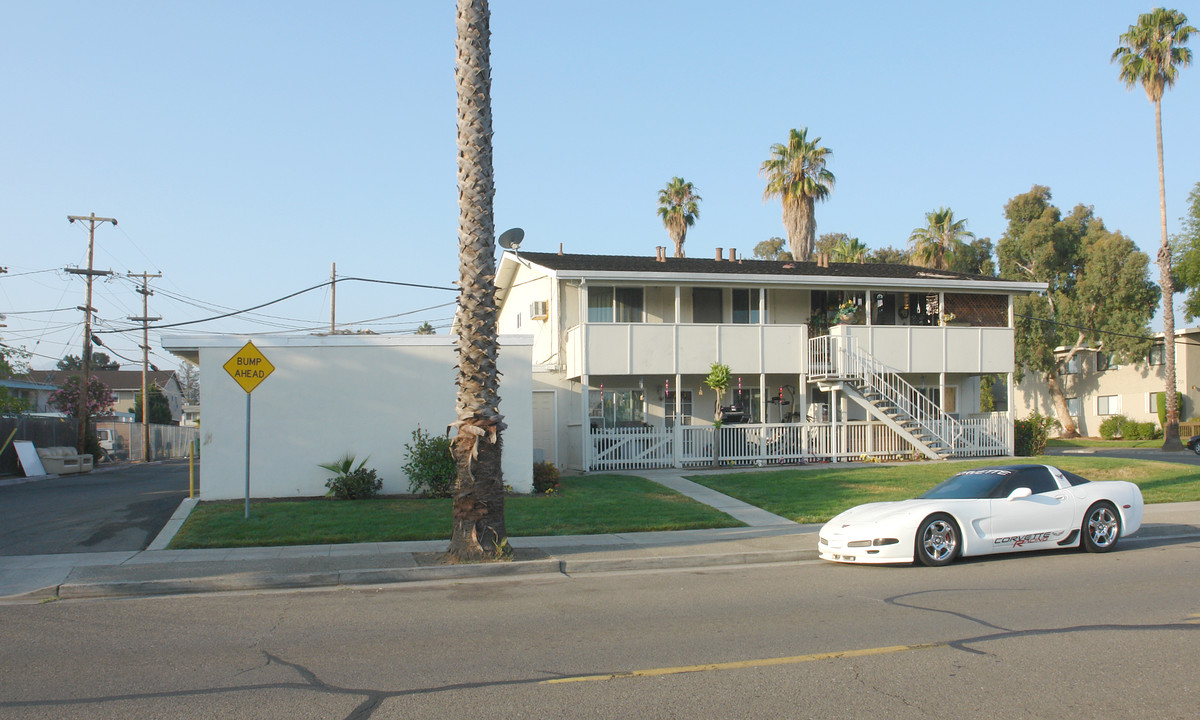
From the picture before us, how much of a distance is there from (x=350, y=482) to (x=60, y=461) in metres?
22.7

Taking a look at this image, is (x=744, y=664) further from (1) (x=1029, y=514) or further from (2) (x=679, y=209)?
(2) (x=679, y=209)

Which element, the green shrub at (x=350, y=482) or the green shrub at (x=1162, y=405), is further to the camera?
the green shrub at (x=1162, y=405)

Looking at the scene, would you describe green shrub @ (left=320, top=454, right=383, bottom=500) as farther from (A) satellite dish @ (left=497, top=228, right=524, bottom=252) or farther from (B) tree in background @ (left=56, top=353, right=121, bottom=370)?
(B) tree in background @ (left=56, top=353, right=121, bottom=370)

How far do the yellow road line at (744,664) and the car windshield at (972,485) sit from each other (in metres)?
5.00

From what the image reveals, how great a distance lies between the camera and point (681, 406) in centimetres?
2930

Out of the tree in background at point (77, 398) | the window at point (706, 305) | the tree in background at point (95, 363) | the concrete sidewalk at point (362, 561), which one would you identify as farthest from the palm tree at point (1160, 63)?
the tree in background at point (95, 363)

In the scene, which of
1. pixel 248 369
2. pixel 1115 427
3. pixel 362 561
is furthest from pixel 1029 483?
pixel 1115 427

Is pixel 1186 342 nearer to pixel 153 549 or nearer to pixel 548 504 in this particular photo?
pixel 548 504

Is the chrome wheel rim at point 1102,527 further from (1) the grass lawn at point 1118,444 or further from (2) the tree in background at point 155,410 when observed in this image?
(2) the tree in background at point 155,410

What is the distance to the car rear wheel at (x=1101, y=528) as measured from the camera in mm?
11836

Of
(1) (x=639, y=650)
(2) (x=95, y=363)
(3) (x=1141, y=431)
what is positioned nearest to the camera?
(1) (x=639, y=650)

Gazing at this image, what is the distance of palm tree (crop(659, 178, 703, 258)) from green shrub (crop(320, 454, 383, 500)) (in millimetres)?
31936

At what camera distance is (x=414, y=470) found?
1780cm

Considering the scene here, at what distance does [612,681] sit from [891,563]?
631cm
